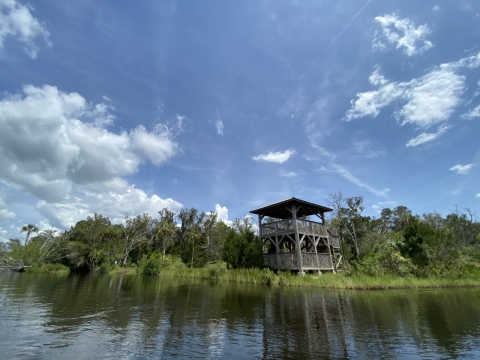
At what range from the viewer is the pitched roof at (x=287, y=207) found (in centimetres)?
2344

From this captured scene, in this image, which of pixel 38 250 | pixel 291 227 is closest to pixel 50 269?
pixel 38 250

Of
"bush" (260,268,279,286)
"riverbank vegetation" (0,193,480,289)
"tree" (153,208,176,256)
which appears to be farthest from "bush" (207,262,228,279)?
"tree" (153,208,176,256)

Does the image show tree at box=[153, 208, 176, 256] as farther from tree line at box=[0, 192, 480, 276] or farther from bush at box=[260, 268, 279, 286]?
bush at box=[260, 268, 279, 286]

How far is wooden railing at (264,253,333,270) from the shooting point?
22.7 m

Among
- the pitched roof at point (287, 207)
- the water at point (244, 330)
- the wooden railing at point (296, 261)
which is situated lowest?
the water at point (244, 330)

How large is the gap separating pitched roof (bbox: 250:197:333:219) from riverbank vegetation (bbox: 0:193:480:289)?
2951mm

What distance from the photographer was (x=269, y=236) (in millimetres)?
25422

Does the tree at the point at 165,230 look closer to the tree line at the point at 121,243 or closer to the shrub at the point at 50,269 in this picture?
the tree line at the point at 121,243

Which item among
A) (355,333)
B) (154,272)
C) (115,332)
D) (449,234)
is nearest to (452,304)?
(355,333)

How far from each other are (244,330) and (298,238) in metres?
15.4

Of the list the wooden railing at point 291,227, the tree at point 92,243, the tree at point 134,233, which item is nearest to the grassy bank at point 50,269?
the tree at point 92,243

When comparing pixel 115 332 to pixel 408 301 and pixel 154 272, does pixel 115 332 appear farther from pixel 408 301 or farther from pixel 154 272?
pixel 154 272

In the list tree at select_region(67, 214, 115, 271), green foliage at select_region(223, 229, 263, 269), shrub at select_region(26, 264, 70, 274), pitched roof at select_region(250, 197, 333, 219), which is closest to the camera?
pitched roof at select_region(250, 197, 333, 219)

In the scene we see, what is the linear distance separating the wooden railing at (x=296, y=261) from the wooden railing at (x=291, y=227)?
2.07m
